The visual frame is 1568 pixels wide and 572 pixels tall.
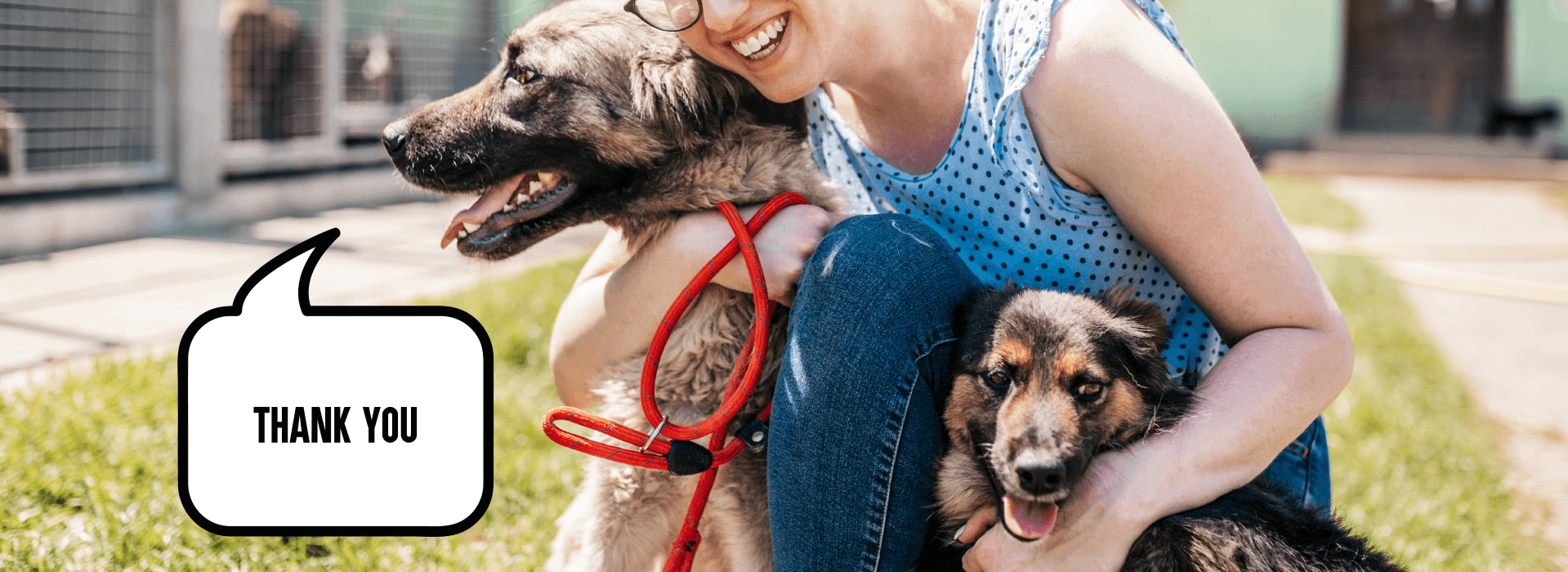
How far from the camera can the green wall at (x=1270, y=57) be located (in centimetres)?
1717

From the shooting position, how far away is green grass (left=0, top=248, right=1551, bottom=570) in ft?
7.64

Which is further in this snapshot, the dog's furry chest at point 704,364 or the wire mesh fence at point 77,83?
the wire mesh fence at point 77,83

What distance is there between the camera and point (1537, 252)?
28.2 feet

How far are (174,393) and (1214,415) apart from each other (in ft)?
10.3

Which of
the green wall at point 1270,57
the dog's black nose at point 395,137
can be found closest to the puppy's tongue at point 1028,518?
the dog's black nose at point 395,137

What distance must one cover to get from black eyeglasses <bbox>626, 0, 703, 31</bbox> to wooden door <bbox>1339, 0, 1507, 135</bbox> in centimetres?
1927

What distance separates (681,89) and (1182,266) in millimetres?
1017

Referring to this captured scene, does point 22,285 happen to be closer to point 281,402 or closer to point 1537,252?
point 281,402

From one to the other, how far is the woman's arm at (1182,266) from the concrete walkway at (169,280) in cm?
133

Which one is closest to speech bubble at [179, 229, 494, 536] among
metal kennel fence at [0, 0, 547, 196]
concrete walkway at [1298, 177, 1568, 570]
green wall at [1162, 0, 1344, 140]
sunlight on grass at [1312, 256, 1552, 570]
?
sunlight on grass at [1312, 256, 1552, 570]

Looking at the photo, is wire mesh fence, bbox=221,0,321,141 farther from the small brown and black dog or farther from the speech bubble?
the small brown and black dog

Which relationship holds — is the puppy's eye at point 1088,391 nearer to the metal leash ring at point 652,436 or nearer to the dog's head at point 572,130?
the metal leash ring at point 652,436

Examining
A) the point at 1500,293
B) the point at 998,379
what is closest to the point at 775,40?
the point at 998,379

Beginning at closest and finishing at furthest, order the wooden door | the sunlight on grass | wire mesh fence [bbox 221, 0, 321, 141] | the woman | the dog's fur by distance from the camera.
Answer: the woman < the dog's fur < the sunlight on grass < wire mesh fence [bbox 221, 0, 321, 141] < the wooden door
